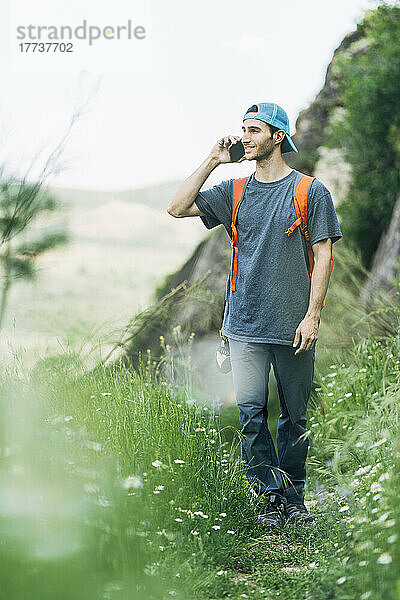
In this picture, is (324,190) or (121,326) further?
(121,326)

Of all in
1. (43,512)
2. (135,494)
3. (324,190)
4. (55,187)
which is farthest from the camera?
(55,187)

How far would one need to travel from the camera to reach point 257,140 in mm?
2580

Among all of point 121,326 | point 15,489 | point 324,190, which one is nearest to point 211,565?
point 15,489

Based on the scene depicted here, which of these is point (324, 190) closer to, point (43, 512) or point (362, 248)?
point (43, 512)

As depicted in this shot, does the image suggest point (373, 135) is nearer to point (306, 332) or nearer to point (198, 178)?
point (198, 178)

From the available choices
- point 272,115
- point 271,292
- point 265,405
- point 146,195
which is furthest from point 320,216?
point 146,195

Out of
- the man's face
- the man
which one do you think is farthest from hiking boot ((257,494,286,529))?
the man's face

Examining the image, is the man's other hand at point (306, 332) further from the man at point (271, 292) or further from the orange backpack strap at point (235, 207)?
the orange backpack strap at point (235, 207)

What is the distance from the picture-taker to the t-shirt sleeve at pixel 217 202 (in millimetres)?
2650

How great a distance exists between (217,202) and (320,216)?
1.34ft

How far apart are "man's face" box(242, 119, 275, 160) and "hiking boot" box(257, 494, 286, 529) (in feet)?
4.12

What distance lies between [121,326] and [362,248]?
271cm

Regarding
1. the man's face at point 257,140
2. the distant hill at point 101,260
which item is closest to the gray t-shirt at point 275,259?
the man's face at point 257,140

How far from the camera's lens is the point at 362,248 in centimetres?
611
